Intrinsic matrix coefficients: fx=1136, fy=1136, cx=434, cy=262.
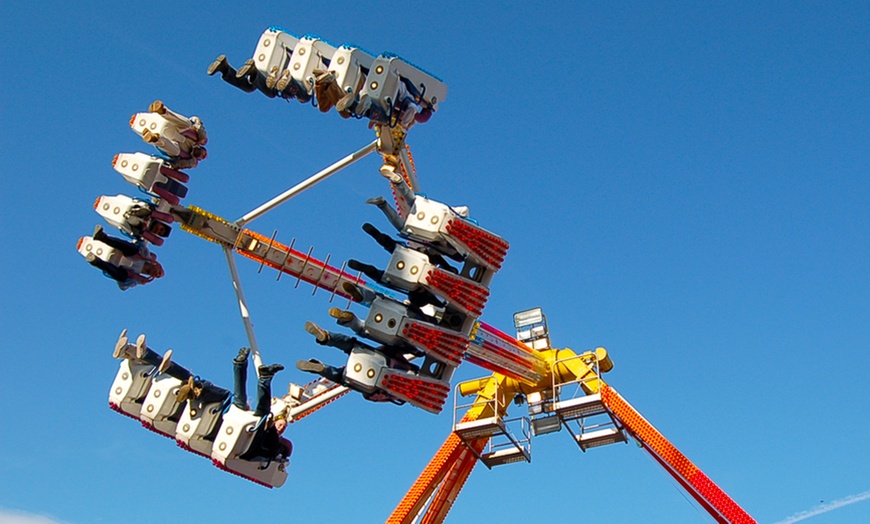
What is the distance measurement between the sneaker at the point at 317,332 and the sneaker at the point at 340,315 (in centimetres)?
38

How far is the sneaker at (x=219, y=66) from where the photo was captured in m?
24.0

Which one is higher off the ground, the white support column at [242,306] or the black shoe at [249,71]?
the black shoe at [249,71]

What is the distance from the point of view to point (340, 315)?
2203 cm

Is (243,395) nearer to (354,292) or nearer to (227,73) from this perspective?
(354,292)

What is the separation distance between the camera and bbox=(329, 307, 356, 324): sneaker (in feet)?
72.3

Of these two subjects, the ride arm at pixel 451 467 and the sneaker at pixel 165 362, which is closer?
the sneaker at pixel 165 362

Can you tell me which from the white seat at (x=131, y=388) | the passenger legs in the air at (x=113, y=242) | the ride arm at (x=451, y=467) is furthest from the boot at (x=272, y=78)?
the ride arm at (x=451, y=467)

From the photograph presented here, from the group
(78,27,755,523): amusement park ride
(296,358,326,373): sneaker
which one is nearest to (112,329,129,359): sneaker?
(78,27,755,523): amusement park ride

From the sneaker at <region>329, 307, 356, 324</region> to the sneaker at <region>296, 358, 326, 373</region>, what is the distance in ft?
3.08

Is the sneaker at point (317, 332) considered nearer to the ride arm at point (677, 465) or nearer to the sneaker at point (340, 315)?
the sneaker at point (340, 315)

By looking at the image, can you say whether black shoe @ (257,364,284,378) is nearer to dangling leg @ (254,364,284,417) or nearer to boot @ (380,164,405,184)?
dangling leg @ (254,364,284,417)

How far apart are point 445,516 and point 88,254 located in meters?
11.7

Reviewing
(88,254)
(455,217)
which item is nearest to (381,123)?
(455,217)

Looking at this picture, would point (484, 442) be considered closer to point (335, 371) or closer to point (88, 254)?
point (335, 371)
